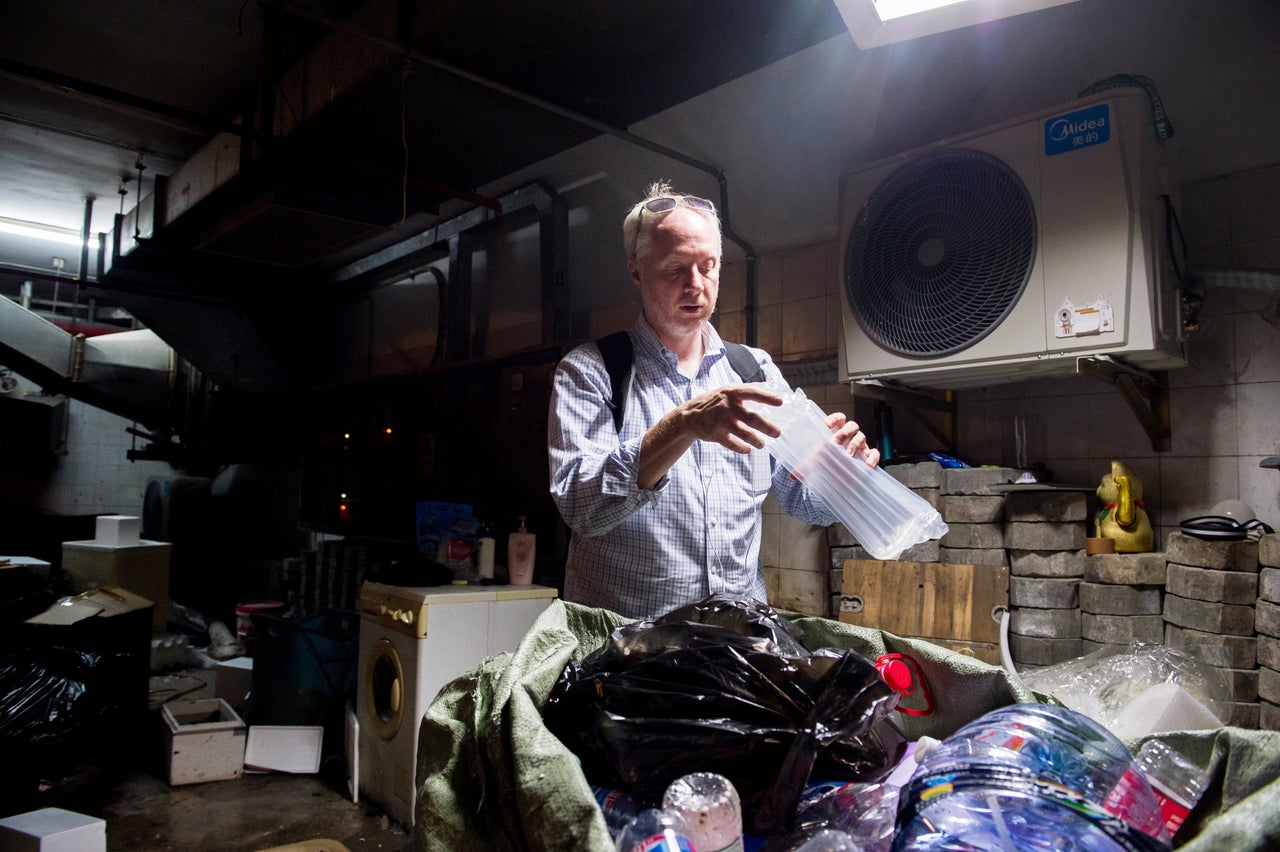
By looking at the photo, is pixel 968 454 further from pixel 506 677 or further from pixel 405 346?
pixel 405 346

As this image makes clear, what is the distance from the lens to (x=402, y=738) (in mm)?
3162

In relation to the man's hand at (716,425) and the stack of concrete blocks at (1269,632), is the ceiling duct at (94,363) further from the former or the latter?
the stack of concrete blocks at (1269,632)

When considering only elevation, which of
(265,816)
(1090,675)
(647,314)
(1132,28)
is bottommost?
(265,816)

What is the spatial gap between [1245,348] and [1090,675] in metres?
1.28

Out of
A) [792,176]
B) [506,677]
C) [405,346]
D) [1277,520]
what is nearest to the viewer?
[506,677]

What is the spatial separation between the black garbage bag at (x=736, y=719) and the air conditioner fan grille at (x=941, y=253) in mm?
1767

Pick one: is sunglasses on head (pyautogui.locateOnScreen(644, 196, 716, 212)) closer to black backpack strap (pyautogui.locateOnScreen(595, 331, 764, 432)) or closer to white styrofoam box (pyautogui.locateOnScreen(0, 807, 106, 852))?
black backpack strap (pyautogui.locateOnScreen(595, 331, 764, 432))

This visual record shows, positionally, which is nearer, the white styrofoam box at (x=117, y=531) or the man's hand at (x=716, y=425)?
the man's hand at (x=716, y=425)

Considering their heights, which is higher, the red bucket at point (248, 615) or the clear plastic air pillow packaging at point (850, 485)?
the clear plastic air pillow packaging at point (850, 485)

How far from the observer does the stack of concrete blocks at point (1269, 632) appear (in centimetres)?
197

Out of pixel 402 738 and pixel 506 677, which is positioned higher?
pixel 506 677

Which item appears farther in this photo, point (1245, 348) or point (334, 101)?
point (334, 101)

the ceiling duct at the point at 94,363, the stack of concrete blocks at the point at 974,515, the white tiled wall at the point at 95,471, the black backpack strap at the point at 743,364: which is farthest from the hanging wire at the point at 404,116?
the white tiled wall at the point at 95,471

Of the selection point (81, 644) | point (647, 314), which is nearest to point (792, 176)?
point (647, 314)
